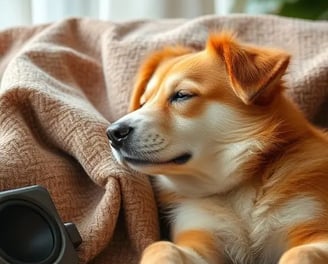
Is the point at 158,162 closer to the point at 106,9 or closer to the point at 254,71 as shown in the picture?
the point at 254,71

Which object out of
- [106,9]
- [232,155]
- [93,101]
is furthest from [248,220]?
[106,9]

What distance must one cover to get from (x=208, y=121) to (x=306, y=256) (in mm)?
294

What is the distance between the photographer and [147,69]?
1371 millimetres

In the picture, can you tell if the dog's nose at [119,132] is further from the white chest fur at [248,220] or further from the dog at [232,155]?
the white chest fur at [248,220]

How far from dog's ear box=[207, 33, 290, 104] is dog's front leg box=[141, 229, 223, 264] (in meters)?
0.23

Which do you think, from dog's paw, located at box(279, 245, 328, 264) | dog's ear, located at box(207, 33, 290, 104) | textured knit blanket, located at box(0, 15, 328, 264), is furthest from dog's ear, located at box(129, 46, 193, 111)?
dog's paw, located at box(279, 245, 328, 264)

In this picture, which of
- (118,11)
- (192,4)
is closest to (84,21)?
(118,11)

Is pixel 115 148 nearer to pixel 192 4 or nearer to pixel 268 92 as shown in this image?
pixel 268 92

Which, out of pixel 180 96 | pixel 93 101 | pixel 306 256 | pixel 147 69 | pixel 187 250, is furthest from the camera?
pixel 93 101

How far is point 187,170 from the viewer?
1.16 metres

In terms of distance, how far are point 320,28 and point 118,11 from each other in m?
0.57

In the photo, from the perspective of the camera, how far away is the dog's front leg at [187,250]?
1011 millimetres

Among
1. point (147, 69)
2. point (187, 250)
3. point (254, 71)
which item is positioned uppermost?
point (254, 71)

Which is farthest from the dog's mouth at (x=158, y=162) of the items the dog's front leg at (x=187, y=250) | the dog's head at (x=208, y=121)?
the dog's front leg at (x=187, y=250)
